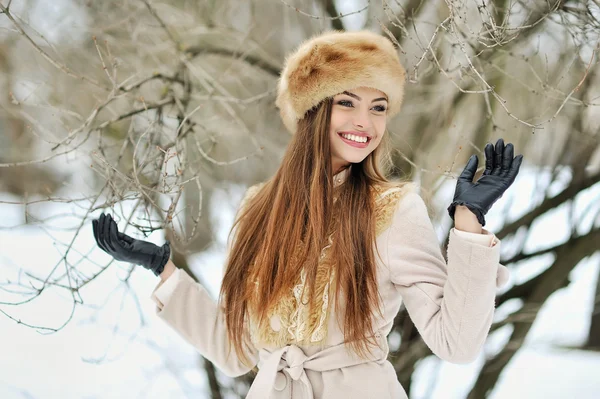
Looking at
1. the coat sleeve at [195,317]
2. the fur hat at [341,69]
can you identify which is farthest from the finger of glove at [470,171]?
the coat sleeve at [195,317]

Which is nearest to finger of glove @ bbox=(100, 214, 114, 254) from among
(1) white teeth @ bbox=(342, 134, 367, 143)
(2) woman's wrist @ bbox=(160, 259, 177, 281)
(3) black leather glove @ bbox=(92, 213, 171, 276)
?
(3) black leather glove @ bbox=(92, 213, 171, 276)

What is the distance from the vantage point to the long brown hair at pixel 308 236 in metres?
1.65

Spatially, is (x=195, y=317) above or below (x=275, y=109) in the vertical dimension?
below

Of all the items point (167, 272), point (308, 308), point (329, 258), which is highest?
point (167, 272)

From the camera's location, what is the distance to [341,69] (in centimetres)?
170

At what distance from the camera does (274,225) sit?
1.81 m

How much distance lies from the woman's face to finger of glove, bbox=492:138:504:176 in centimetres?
39

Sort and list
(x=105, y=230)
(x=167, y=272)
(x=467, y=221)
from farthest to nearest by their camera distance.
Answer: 1. (x=167, y=272)
2. (x=105, y=230)
3. (x=467, y=221)

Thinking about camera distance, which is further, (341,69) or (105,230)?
(105,230)

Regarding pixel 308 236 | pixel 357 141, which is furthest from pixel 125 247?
pixel 357 141

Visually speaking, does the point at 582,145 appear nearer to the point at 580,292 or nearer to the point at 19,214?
the point at 580,292

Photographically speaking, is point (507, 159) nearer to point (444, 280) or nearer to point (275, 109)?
point (444, 280)

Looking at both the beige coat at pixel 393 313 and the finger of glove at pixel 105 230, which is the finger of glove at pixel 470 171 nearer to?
the beige coat at pixel 393 313

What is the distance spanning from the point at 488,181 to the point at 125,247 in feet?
3.35
